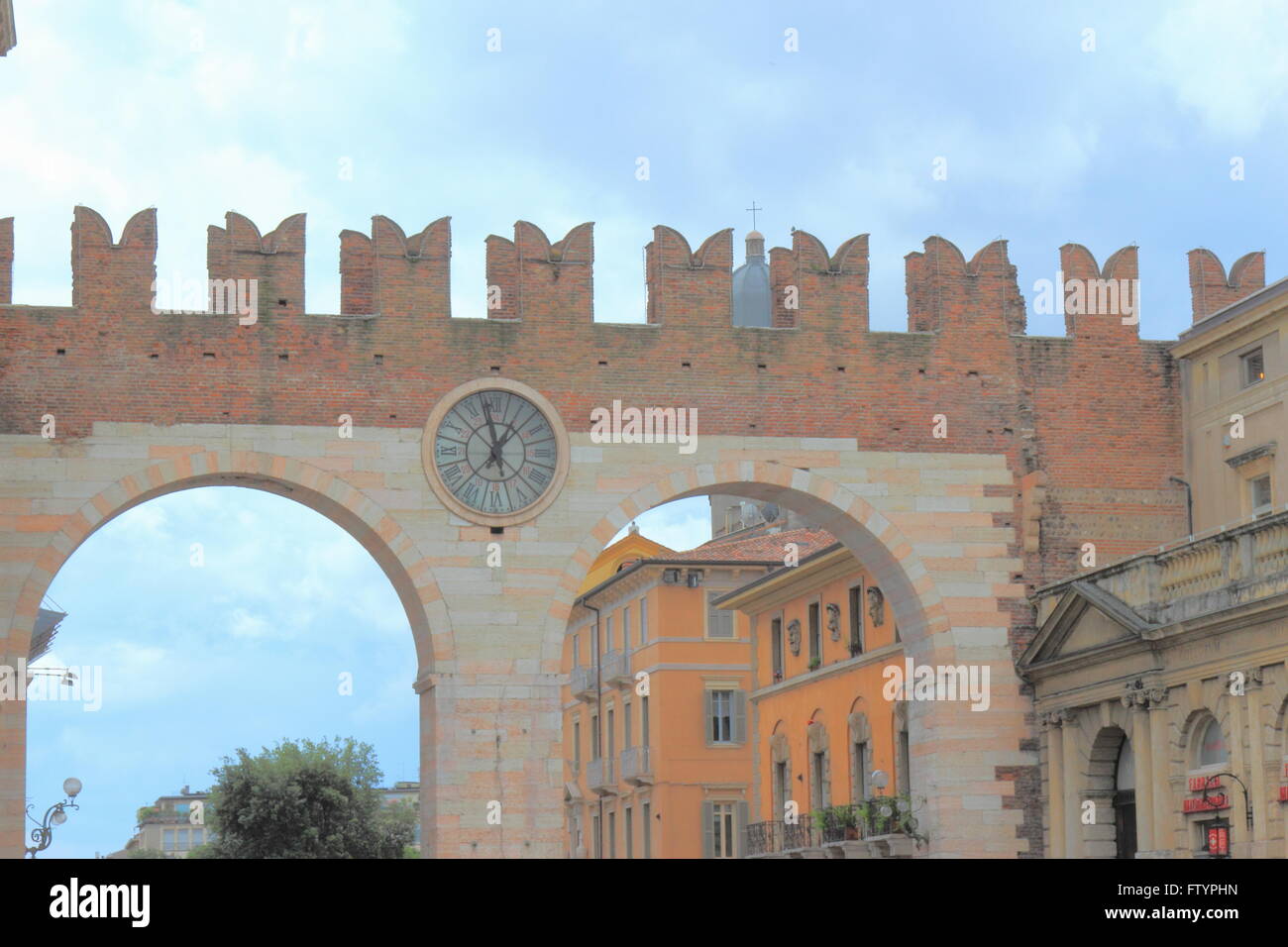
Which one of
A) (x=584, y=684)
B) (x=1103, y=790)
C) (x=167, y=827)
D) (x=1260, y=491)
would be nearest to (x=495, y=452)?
(x=1103, y=790)

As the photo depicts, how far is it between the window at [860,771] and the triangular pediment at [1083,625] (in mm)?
11048

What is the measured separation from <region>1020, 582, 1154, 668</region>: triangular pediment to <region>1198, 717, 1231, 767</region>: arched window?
152 centimetres

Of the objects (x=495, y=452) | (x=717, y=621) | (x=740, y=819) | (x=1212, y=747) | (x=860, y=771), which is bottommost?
(x=740, y=819)

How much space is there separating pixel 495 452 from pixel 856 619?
13904 mm

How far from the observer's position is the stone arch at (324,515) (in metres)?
28.3

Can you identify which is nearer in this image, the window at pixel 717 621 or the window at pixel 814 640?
the window at pixel 814 640

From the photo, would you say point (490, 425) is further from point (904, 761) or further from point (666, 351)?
point (904, 761)

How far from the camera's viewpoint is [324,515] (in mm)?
30234

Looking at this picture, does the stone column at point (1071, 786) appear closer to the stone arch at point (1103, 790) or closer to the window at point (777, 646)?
the stone arch at point (1103, 790)

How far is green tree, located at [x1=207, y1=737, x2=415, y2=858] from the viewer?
52.8m

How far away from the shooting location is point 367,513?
2936 centimetres

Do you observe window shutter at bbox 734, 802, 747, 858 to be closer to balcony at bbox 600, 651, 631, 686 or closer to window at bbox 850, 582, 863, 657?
A: balcony at bbox 600, 651, 631, 686

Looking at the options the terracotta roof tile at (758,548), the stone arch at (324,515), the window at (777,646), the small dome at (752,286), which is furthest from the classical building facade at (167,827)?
the stone arch at (324,515)

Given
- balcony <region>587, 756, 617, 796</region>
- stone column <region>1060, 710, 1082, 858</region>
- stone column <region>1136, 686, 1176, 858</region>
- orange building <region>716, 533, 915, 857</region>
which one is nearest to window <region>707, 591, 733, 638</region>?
balcony <region>587, 756, 617, 796</region>
